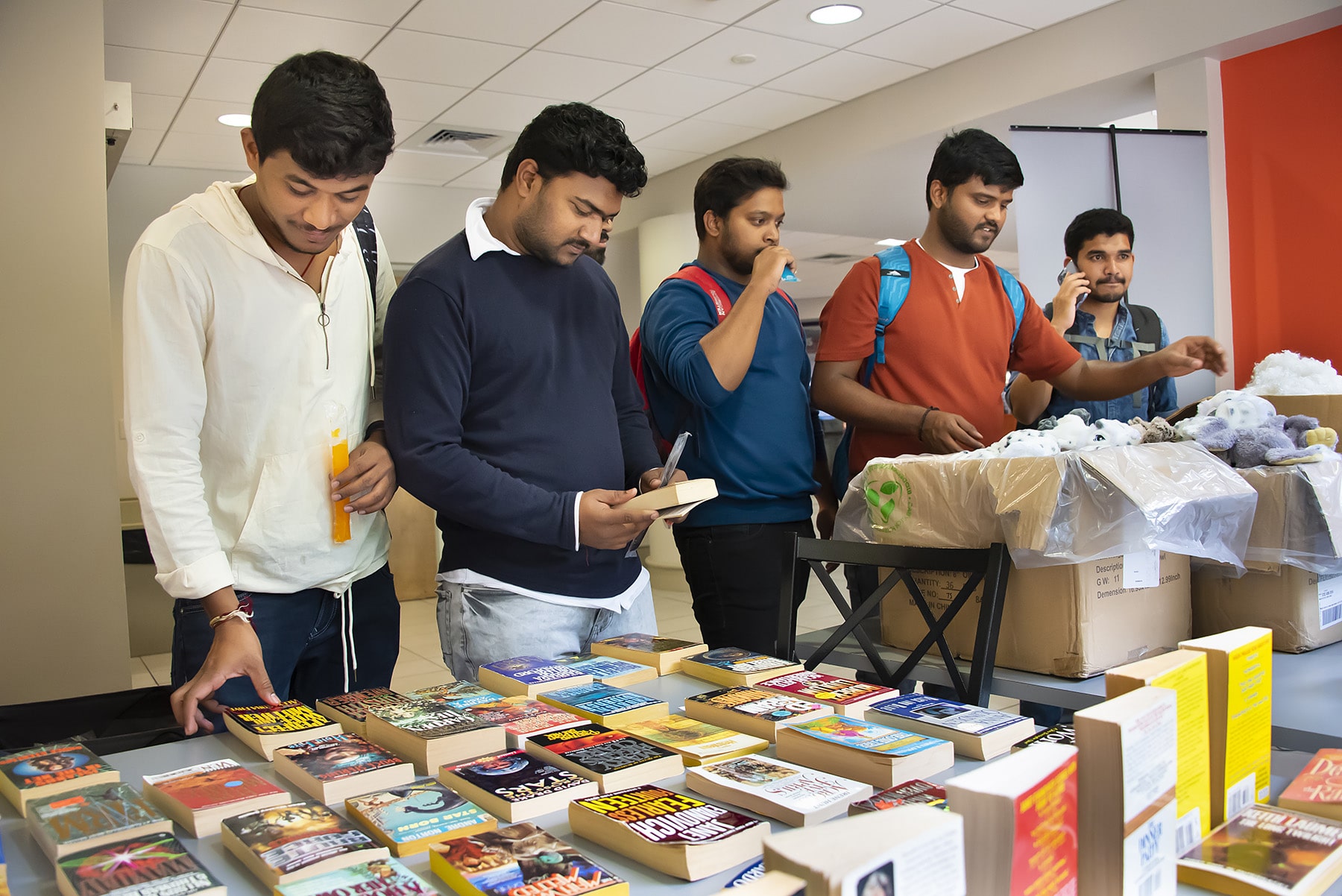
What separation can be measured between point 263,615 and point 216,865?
604 millimetres

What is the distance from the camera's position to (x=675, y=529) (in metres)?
2.00

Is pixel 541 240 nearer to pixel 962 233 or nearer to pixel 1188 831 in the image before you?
pixel 962 233

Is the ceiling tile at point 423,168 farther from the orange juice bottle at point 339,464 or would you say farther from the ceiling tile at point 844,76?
the orange juice bottle at point 339,464

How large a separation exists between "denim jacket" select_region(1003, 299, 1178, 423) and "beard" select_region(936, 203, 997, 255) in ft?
2.16

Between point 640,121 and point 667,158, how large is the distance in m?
0.87

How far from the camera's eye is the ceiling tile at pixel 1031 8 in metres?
4.07

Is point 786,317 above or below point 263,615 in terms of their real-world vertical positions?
above

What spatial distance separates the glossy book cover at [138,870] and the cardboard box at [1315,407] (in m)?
1.81

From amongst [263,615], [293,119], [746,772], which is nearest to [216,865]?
[746,772]

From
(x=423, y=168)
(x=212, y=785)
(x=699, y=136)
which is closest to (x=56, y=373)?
(x=212, y=785)

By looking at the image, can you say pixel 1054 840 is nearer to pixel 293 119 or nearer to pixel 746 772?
pixel 746 772

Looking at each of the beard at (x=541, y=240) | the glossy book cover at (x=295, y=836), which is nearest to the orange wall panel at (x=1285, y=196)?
the beard at (x=541, y=240)

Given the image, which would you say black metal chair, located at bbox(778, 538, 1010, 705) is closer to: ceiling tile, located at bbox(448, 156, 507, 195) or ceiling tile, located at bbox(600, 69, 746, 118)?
ceiling tile, located at bbox(600, 69, 746, 118)

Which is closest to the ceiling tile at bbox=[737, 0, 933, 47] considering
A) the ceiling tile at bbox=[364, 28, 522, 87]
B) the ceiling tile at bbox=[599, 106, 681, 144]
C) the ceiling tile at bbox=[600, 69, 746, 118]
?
the ceiling tile at bbox=[600, 69, 746, 118]
